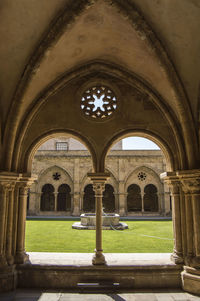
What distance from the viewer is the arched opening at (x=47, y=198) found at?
21859 millimetres

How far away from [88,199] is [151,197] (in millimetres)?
5863

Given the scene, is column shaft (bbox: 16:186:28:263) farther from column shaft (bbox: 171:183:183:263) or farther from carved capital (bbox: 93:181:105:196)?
column shaft (bbox: 171:183:183:263)

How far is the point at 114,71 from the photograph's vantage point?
611 cm

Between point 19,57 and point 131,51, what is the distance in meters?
2.49

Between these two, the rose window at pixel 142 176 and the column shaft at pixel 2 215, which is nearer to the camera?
the column shaft at pixel 2 215

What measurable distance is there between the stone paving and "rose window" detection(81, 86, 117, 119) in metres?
3.96

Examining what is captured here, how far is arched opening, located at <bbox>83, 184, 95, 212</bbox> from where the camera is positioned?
872 inches

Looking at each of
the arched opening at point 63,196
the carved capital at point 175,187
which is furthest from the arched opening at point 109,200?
the carved capital at point 175,187

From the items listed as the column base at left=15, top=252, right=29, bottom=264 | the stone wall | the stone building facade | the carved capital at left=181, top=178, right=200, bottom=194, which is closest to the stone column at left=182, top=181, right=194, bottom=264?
the carved capital at left=181, top=178, right=200, bottom=194

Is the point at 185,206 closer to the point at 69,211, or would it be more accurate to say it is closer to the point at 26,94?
the point at 26,94

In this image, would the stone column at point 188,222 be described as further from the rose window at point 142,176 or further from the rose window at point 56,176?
the rose window at point 56,176

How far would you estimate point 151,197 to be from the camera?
874 inches

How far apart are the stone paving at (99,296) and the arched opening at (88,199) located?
17.4 m

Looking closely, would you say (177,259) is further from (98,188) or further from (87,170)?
(87,170)
